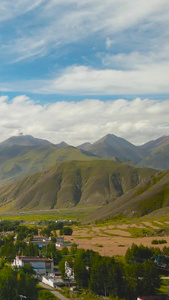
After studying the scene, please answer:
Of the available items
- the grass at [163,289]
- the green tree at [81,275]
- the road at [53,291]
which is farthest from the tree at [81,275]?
the grass at [163,289]

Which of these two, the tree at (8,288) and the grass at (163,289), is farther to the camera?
the grass at (163,289)

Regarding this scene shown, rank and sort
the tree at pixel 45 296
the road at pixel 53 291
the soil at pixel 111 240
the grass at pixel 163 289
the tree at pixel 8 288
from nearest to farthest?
the tree at pixel 8 288 → the tree at pixel 45 296 → the grass at pixel 163 289 → the road at pixel 53 291 → the soil at pixel 111 240

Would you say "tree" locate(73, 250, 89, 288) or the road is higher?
"tree" locate(73, 250, 89, 288)

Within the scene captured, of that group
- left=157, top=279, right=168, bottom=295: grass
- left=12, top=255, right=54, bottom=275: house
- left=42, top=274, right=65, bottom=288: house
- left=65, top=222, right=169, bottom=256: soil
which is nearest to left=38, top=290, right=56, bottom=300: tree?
left=42, top=274, right=65, bottom=288: house

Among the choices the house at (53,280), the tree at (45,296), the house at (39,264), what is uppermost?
the house at (39,264)

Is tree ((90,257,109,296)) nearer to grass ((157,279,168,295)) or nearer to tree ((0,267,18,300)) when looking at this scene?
grass ((157,279,168,295))

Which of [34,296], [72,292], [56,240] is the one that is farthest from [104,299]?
[56,240]

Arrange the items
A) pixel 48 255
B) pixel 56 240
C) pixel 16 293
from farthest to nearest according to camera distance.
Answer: pixel 56 240, pixel 48 255, pixel 16 293

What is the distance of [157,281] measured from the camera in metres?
75.1

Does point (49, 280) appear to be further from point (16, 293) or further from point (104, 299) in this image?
point (16, 293)

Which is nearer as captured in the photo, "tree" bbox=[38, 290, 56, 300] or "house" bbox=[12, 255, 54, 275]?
"tree" bbox=[38, 290, 56, 300]

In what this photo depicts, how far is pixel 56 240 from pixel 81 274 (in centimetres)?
7230

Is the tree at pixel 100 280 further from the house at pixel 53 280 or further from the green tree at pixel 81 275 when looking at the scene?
the house at pixel 53 280

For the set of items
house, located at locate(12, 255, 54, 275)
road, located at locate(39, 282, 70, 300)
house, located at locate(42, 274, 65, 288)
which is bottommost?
road, located at locate(39, 282, 70, 300)
